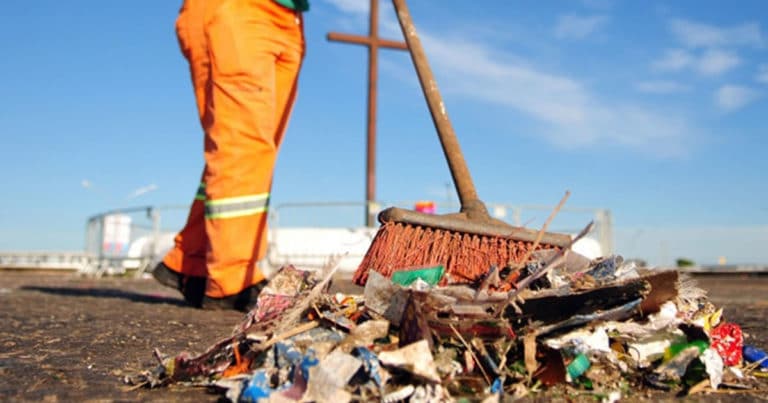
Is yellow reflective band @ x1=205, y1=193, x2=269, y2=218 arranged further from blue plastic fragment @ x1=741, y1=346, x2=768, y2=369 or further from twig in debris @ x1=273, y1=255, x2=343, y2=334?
blue plastic fragment @ x1=741, y1=346, x2=768, y2=369

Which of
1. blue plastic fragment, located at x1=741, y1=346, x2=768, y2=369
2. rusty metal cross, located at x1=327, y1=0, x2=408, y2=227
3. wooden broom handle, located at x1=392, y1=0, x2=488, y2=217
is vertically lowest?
blue plastic fragment, located at x1=741, y1=346, x2=768, y2=369

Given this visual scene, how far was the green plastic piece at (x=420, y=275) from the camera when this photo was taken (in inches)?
75.4

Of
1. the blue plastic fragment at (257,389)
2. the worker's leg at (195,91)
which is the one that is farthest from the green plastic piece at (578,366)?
the worker's leg at (195,91)

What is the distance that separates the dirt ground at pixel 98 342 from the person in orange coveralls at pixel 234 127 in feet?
0.78

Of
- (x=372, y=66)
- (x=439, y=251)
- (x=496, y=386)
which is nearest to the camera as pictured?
(x=496, y=386)

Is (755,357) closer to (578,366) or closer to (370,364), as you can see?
(578,366)

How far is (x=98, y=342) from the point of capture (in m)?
2.30

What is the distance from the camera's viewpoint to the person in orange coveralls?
11.0 ft

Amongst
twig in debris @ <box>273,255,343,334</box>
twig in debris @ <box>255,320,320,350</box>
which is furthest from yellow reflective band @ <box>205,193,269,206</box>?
twig in debris @ <box>255,320,320,350</box>

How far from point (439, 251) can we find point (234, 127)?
5.36 feet

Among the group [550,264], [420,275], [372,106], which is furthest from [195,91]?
[372,106]

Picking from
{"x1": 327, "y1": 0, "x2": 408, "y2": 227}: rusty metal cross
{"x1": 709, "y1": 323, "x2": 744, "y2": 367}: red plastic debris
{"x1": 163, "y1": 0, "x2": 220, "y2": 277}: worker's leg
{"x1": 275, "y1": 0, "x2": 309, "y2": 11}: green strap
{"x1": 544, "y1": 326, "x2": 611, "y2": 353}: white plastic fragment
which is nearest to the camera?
{"x1": 544, "y1": 326, "x2": 611, "y2": 353}: white plastic fragment

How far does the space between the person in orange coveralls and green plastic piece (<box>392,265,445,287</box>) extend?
62.3 inches

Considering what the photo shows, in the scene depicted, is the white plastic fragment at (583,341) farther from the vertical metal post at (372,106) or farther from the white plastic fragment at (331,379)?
the vertical metal post at (372,106)
